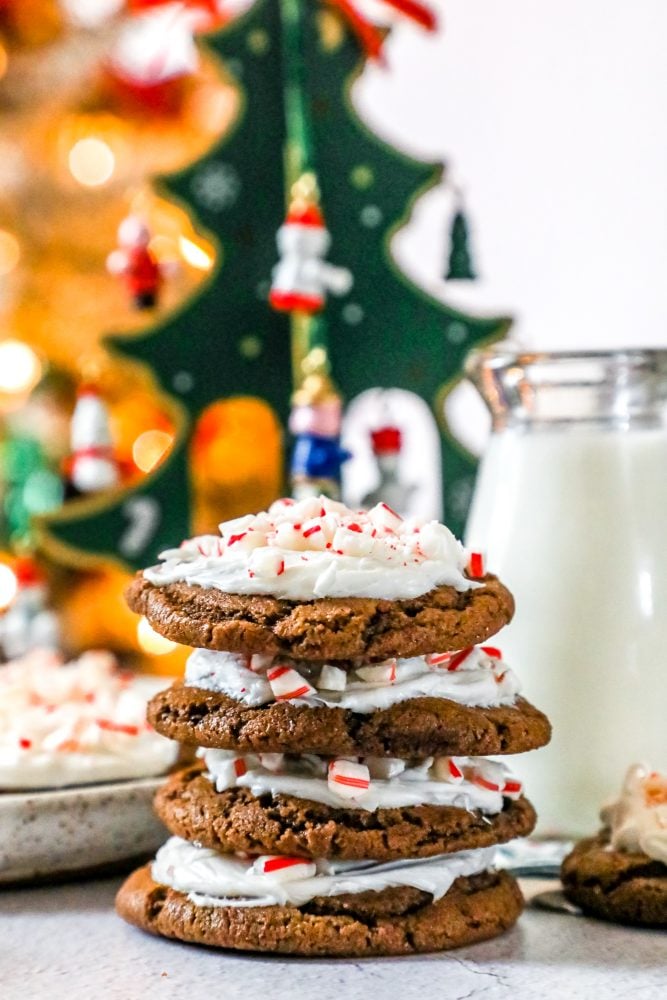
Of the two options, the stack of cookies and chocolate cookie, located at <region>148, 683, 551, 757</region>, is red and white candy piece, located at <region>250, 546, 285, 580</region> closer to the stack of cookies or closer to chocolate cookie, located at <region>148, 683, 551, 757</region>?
the stack of cookies

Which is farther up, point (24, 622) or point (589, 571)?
point (589, 571)

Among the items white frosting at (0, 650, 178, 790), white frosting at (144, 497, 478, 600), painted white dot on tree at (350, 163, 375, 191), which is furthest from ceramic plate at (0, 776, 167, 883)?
painted white dot on tree at (350, 163, 375, 191)

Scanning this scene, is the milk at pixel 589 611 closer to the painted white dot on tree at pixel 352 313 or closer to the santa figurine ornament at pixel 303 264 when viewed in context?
the santa figurine ornament at pixel 303 264

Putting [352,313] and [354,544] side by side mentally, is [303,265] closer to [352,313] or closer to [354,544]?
[352,313]

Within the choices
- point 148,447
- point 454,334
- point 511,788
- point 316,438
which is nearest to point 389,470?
point 316,438

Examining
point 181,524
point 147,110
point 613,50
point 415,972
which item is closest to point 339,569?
point 415,972

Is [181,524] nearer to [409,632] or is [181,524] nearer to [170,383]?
[170,383]
